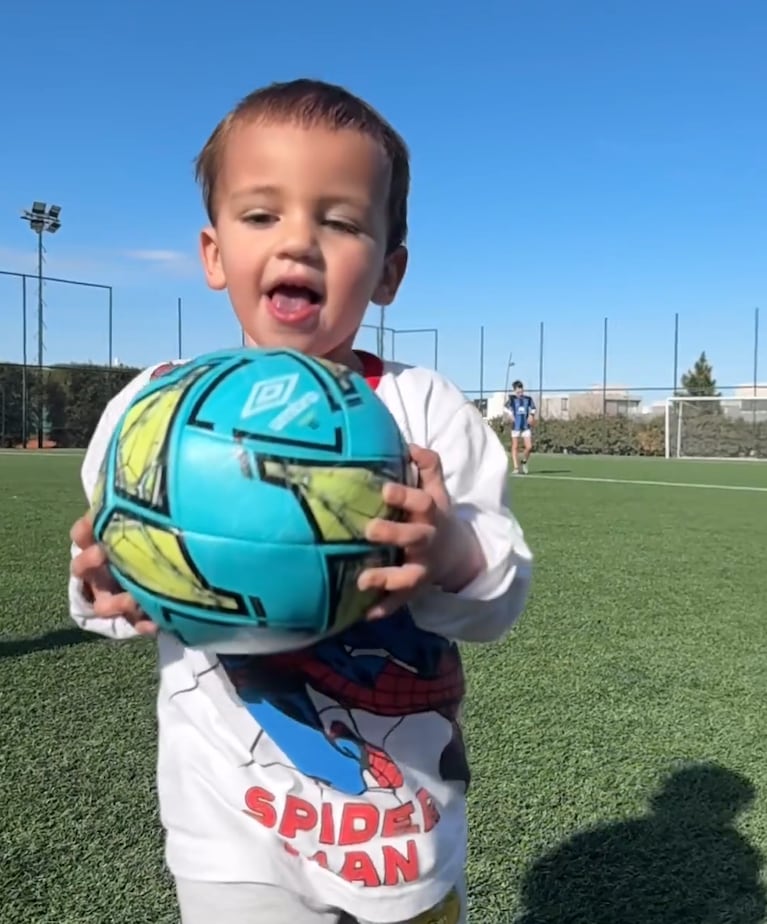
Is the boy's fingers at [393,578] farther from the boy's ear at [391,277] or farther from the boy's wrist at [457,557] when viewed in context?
the boy's ear at [391,277]

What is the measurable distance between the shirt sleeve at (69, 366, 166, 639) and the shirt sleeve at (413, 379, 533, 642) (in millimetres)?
508

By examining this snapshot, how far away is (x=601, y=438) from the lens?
36.3m

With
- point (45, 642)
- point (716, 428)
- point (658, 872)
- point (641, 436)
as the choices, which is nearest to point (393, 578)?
point (658, 872)

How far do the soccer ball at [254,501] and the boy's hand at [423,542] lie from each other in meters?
0.02

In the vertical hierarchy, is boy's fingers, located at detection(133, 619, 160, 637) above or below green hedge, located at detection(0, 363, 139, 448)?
below

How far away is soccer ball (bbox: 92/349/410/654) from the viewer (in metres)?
1.23

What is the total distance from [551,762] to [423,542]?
2514mm

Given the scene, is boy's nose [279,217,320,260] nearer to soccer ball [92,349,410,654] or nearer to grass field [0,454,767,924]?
soccer ball [92,349,410,654]

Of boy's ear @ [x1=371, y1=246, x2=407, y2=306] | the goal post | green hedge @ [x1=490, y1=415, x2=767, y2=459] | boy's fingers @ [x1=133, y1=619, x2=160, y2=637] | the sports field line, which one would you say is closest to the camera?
boy's fingers @ [x1=133, y1=619, x2=160, y2=637]

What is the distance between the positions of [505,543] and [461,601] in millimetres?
112

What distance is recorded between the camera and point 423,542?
4.26ft

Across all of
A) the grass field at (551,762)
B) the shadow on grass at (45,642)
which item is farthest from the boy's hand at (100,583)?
the shadow on grass at (45,642)

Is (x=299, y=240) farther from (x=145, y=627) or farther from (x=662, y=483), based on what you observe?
(x=662, y=483)

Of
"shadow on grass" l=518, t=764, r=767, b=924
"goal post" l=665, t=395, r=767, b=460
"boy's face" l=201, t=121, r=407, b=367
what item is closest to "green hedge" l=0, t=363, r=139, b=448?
"goal post" l=665, t=395, r=767, b=460
